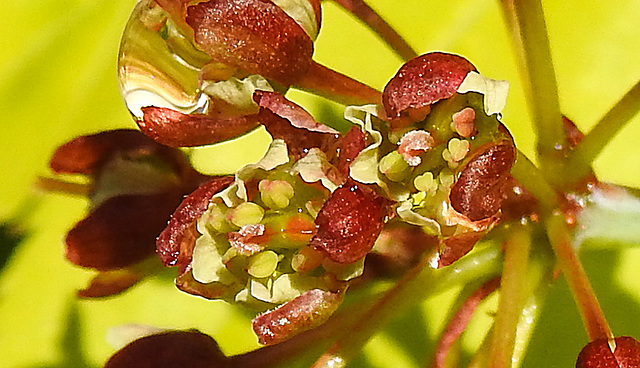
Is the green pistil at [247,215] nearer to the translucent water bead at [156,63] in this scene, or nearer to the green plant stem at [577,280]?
the translucent water bead at [156,63]

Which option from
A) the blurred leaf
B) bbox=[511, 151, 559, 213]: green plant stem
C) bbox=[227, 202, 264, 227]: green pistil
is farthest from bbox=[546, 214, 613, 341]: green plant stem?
the blurred leaf

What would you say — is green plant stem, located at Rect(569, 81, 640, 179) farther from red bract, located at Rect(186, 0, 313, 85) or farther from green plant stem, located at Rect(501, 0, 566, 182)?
red bract, located at Rect(186, 0, 313, 85)

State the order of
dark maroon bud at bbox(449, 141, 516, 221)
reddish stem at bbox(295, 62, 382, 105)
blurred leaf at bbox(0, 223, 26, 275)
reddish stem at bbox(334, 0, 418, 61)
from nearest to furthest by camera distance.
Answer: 1. dark maroon bud at bbox(449, 141, 516, 221)
2. reddish stem at bbox(295, 62, 382, 105)
3. reddish stem at bbox(334, 0, 418, 61)
4. blurred leaf at bbox(0, 223, 26, 275)

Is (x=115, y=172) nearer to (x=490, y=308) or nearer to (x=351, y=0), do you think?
(x=351, y=0)

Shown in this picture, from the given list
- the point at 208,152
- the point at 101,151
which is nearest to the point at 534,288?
the point at 101,151

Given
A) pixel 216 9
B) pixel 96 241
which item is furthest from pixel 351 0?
pixel 96 241
